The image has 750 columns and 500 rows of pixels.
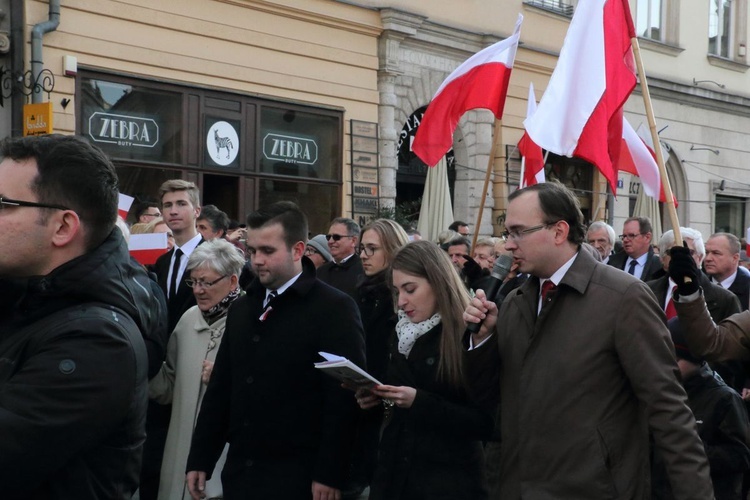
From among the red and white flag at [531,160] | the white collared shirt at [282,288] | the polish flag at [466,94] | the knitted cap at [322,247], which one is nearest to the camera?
the white collared shirt at [282,288]

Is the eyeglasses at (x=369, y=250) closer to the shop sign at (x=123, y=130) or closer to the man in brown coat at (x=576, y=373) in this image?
the man in brown coat at (x=576, y=373)

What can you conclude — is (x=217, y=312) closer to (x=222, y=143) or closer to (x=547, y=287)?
(x=547, y=287)

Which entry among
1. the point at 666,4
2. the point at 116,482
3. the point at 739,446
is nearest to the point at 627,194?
the point at 666,4

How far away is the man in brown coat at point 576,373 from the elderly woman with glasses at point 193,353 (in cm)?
185

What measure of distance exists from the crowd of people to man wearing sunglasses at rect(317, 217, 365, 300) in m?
1.71

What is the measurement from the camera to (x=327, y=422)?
4.49m

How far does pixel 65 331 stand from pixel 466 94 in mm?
7250

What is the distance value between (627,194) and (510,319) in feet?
58.5

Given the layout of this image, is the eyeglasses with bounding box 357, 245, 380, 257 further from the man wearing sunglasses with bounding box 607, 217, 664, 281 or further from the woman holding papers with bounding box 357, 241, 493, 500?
the man wearing sunglasses with bounding box 607, 217, 664, 281

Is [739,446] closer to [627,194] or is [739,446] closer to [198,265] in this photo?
[198,265]

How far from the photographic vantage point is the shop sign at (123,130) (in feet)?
42.4

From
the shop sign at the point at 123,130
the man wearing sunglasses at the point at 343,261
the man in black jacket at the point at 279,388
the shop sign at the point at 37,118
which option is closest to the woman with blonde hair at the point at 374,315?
the man in black jacket at the point at 279,388

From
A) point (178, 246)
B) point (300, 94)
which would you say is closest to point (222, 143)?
point (300, 94)

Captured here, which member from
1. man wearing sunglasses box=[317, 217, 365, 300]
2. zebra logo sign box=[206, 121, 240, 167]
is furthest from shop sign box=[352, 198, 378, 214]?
man wearing sunglasses box=[317, 217, 365, 300]
